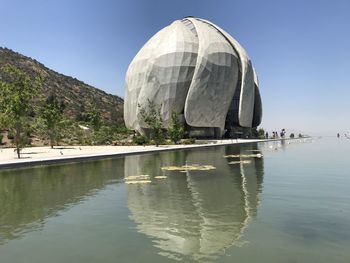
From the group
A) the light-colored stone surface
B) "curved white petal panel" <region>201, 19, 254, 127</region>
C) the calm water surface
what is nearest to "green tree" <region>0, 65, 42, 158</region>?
the calm water surface

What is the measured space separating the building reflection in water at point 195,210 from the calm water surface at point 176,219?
0.02 m

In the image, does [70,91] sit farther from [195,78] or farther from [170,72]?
[195,78]

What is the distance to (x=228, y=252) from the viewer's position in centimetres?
677

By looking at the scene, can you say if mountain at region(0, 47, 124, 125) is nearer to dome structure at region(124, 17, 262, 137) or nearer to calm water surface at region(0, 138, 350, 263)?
dome structure at region(124, 17, 262, 137)

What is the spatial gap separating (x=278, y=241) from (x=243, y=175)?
9.70 m

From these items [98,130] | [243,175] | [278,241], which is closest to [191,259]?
[278,241]

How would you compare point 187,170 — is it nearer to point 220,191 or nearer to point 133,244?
point 220,191

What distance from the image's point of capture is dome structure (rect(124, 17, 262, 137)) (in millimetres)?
59375

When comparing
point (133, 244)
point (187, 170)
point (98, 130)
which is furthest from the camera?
point (98, 130)

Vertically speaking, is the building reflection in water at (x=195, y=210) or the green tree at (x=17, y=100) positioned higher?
the green tree at (x=17, y=100)

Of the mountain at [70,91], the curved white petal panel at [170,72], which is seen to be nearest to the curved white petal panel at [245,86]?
the curved white petal panel at [170,72]

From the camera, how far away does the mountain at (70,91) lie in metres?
92.1

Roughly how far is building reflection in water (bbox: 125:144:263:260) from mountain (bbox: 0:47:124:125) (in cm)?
7246

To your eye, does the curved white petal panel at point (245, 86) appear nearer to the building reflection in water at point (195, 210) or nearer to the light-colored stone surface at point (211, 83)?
the light-colored stone surface at point (211, 83)
